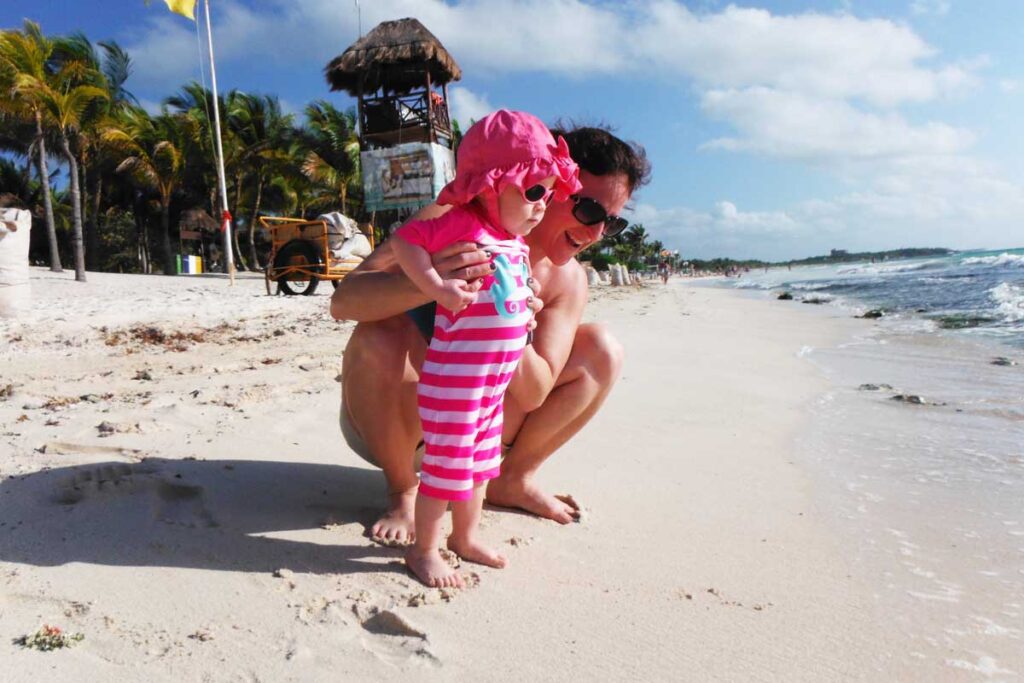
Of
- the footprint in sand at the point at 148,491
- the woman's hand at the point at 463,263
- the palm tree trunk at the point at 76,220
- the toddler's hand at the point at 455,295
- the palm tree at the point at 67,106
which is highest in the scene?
the palm tree at the point at 67,106

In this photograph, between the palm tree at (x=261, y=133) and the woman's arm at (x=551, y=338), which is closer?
the woman's arm at (x=551, y=338)

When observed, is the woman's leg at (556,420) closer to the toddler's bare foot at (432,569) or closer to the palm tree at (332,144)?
the toddler's bare foot at (432,569)

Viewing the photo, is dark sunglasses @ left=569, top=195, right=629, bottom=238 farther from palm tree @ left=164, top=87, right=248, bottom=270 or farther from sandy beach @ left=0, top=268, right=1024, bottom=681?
palm tree @ left=164, top=87, right=248, bottom=270

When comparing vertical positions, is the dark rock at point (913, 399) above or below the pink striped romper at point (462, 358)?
below

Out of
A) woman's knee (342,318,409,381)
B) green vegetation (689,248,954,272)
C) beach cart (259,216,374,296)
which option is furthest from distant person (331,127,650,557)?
green vegetation (689,248,954,272)

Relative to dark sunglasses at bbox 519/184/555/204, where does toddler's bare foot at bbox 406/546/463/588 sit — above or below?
below

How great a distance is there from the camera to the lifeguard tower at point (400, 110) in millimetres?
18734

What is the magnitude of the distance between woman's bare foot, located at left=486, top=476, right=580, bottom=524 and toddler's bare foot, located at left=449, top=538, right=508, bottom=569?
0.35 m

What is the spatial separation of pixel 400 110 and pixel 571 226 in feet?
62.8

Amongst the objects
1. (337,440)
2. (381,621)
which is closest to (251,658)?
(381,621)

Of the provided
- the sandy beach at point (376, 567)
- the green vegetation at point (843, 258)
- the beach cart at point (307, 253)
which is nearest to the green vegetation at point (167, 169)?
the beach cart at point (307, 253)

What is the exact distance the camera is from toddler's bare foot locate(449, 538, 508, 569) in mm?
1729

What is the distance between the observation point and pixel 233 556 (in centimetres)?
165

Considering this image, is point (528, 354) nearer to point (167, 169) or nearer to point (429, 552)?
point (429, 552)
